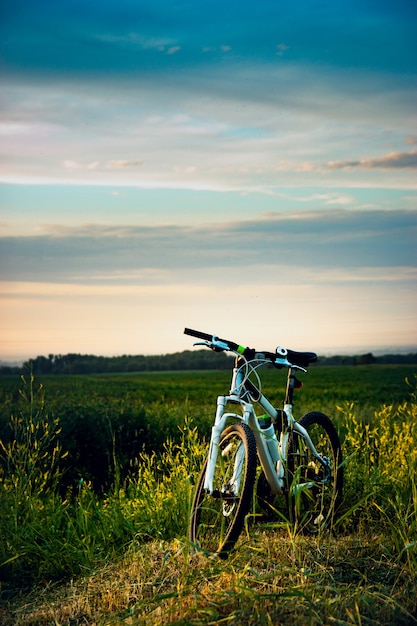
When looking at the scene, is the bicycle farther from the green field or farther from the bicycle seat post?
the green field

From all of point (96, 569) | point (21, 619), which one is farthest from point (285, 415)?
point (21, 619)

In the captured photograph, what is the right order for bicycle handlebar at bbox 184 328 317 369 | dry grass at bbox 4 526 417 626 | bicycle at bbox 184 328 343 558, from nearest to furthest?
dry grass at bbox 4 526 417 626 → bicycle at bbox 184 328 343 558 → bicycle handlebar at bbox 184 328 317 369

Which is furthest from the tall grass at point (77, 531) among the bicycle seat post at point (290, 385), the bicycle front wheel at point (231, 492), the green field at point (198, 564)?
the bicycle seat post at point (290, 385)

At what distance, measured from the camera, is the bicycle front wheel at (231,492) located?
464 cm

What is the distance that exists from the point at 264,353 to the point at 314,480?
1.23m

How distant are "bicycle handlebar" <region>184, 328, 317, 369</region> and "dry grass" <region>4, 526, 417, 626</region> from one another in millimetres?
1320

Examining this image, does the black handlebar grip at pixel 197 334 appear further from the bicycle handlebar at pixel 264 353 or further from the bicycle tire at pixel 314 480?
the bicycle tire at pixel 314 480

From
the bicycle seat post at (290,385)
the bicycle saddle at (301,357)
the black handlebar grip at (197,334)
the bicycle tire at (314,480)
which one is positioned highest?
the black handlebar grip at (197,334)

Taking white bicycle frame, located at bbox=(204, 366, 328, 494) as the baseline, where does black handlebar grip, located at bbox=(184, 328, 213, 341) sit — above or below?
above

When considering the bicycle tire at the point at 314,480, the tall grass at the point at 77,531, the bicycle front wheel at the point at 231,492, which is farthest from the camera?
the tall grass at the point at 77,531

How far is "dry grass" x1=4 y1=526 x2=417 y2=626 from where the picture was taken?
157 inches

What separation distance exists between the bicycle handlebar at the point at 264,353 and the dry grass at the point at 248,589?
132 centimetres

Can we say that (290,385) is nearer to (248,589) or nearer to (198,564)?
(198,564)

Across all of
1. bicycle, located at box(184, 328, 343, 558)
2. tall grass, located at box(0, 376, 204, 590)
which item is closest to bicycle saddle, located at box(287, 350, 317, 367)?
bicycle, located at box(184, 328, 343, 558)
